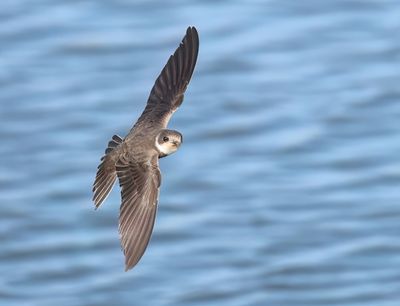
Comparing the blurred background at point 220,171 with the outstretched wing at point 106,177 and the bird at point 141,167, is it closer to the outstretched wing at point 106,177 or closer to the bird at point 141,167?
the bird at point 141,167

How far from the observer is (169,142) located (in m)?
7.19

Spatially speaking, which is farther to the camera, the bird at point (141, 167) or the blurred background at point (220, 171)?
the blurred background at point (220, 171)

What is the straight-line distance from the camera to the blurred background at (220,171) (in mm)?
13375

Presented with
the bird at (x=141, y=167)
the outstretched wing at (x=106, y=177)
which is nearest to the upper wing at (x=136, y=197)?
the bird at (x=141, y=167)

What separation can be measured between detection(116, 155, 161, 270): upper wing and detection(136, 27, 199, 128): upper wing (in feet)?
1.32

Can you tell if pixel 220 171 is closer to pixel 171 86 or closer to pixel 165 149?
pixel 171 86

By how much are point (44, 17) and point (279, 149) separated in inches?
121

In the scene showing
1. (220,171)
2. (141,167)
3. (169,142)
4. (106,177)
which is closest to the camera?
(169,142)

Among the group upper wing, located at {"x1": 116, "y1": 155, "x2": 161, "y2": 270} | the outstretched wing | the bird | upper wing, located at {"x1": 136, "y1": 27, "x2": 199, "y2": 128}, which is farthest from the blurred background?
upper wing, located at {"x1": 116, "y1": 155, "x2": 161, "y2": 270}

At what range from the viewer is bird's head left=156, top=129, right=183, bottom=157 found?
7.18 m

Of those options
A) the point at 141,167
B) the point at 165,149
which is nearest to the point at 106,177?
the point at 141,167

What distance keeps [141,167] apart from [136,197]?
0.15m

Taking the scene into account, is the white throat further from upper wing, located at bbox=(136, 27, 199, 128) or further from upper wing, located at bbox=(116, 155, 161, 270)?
upper wing, located at bbox=(136, 27, 199, 128)

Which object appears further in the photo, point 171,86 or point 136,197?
point 171,86
